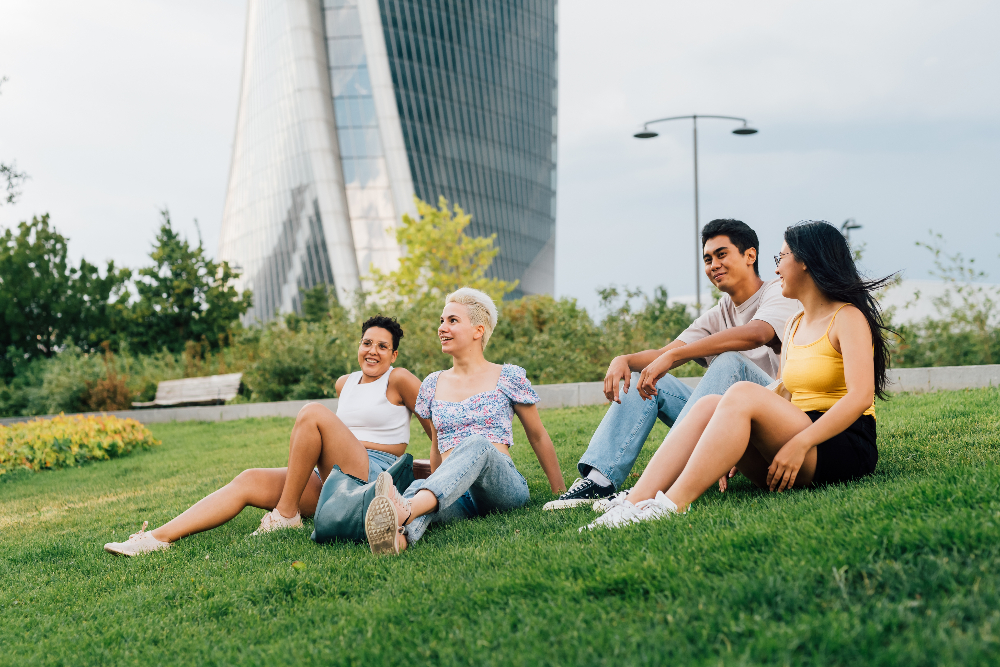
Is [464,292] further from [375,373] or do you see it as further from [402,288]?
[402,288]

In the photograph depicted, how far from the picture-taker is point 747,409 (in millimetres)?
3461

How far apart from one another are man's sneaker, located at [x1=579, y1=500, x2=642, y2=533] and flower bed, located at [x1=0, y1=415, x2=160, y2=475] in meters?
10.0

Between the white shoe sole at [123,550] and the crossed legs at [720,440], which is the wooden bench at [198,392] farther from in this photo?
the crossed legs at [720,440]

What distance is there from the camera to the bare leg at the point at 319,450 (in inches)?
179

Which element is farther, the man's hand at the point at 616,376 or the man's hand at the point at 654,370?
the man's hand at the point at 616,376

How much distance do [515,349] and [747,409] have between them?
1038cm

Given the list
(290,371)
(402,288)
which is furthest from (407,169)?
(290,371)

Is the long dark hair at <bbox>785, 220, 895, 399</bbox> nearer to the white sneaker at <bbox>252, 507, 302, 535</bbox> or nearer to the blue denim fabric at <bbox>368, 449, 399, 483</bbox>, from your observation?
the blue denim fabric at <bbox>368, 449, 399, 483</bbox>

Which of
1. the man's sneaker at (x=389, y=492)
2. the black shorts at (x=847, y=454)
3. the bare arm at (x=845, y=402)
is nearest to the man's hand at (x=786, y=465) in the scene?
the bare arm at (x=845, y=402)

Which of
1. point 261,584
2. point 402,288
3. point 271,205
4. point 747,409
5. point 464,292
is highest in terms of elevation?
point 271,205

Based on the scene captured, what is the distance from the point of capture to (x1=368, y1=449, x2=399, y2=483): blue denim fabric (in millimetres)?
4789

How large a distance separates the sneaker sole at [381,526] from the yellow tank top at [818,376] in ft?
6.87

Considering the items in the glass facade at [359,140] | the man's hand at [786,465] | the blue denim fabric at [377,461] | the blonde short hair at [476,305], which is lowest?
the blue denim fabric at [377,461]

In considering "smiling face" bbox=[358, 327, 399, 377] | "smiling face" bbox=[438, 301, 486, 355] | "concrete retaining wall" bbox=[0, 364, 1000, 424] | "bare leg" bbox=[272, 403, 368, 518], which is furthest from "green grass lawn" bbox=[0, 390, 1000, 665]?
"concrete retaining wall" bbox=[0, 364, 1000, 424]
